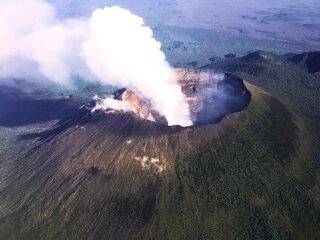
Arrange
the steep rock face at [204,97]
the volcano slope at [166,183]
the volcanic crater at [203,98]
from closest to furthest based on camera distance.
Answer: the volcano slope at [166,183] < the volcanic crater at [203,98] < the steep rock face at [204,97]

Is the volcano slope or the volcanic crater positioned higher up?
the volcano slope

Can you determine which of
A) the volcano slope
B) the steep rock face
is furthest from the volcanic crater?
the volcano slope

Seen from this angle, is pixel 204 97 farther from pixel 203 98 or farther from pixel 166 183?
pixel 166 183

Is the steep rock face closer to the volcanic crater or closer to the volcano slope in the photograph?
the volcanic crater

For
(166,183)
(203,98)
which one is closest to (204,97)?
(203,98)

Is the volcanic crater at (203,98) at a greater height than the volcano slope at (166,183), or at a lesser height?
lesser

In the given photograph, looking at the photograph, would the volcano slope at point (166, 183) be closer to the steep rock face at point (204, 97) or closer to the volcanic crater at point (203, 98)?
the volcanic crater at point (203, 98)

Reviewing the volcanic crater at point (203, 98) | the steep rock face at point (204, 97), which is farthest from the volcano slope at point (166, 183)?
the steep rock face at point (204, 97)

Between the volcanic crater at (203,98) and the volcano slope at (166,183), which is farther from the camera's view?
the volcanic crater at (203,98)
